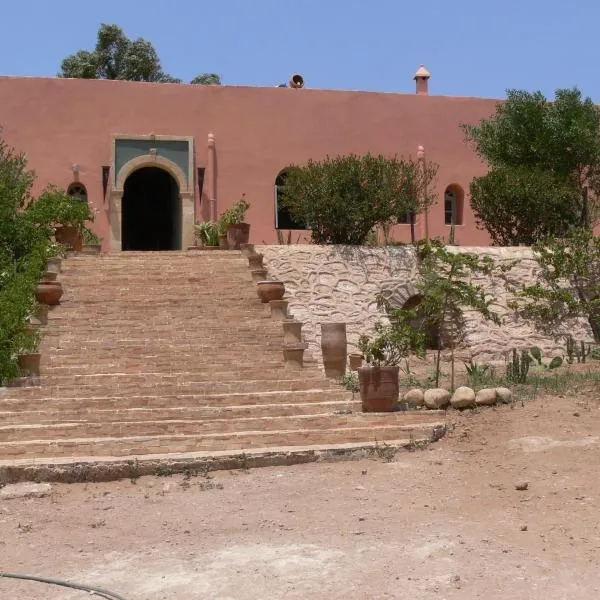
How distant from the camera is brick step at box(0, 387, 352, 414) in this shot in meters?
8.88

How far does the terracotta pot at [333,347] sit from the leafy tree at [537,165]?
7.42m

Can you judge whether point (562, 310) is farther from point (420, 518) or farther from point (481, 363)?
point (420, 518)

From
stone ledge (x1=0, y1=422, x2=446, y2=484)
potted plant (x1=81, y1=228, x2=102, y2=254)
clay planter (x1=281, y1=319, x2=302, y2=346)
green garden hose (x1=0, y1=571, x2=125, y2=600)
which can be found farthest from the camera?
potted plant (x1=81, y1=228, x2=102, y2=254)

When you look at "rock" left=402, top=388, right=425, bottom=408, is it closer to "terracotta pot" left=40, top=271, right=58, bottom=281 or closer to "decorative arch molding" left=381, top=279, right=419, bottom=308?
"decorative arch molding" left=381, top=279, right=419, bottom=308

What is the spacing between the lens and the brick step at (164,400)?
29.1ft

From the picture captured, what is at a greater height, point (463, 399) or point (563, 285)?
point (563, 285)

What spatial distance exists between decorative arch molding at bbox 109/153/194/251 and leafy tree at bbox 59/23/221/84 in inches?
614

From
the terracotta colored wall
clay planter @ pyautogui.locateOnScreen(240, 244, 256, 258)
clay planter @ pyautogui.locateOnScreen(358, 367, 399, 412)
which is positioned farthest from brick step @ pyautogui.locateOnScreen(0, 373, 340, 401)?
the terracotta colored wall

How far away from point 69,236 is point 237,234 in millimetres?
3026

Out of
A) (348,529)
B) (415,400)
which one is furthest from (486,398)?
(348,529)

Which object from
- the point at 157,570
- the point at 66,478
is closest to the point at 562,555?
the point at 157,570

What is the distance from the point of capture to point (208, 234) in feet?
55.0

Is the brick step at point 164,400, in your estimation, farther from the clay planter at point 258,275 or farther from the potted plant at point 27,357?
the clay planter at point 258,275

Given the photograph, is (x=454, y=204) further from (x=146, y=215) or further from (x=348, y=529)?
A: (x=348, y=529)
